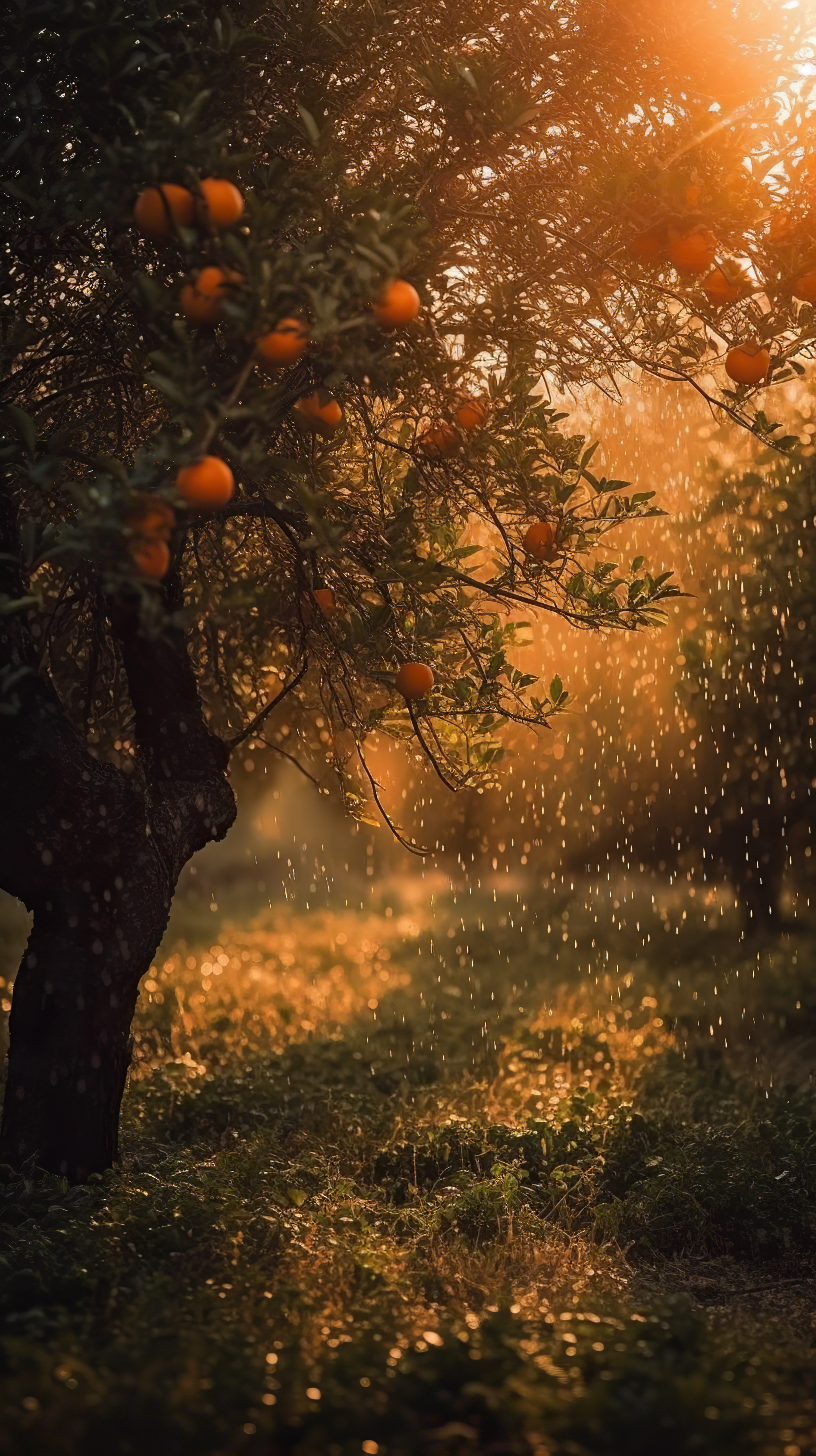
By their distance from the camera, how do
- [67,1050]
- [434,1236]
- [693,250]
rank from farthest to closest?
[434,1236] < [67,1050] < [693,250]

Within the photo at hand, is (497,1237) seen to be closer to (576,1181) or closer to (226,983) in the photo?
(576,1181)

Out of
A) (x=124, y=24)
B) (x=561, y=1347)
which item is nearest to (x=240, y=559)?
(x=124, y=24)

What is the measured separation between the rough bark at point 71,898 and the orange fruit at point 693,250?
2.47 m

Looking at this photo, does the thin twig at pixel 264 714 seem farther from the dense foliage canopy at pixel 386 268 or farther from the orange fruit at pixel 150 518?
the orange fruit at pixel 150 518

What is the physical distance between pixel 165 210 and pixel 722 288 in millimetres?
2225

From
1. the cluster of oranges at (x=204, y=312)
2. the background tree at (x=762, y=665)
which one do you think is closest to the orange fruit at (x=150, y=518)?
the cluster of oranges at (x=204, y=312)

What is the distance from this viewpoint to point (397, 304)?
3.66m

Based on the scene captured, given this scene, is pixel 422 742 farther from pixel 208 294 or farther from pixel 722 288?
pixel 208 294

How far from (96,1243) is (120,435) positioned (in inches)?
134

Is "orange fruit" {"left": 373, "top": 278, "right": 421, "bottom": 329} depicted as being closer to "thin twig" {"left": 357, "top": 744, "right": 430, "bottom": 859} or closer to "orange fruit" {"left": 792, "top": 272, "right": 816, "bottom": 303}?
"orange fruit" {"left": 792, "top": 272, "right": 816, "bottom": 303}

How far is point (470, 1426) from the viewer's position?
131 inches

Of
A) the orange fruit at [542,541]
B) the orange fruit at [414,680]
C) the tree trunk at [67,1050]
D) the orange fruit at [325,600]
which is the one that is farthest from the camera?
the orange fruit at [325,600]

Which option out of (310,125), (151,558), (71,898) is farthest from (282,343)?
(71,898)

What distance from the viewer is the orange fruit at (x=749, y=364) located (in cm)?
462
